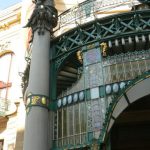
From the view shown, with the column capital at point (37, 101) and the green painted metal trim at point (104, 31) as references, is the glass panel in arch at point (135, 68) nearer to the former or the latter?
the green painted metal trim at point (104, 31)

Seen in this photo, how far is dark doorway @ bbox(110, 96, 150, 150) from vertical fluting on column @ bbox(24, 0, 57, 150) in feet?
13.3

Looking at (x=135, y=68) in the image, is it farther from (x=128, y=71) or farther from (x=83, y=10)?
(x=83, y=10)

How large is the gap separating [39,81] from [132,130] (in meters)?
5.18

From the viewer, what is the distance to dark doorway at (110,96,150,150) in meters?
15.5

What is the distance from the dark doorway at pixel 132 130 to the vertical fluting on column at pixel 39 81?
4048 millimetres

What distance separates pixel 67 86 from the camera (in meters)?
15.2

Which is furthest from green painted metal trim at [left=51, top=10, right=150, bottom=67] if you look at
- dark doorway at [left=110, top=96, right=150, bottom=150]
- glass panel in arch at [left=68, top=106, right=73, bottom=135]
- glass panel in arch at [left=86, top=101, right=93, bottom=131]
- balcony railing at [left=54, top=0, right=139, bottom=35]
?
dark doorway at [left=110, top=96, right=150, bottom=150]

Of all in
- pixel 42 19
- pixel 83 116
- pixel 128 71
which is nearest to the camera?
pixel 83 116

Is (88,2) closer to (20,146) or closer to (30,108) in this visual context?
(30,108)

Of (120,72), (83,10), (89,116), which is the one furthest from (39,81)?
(83,10)

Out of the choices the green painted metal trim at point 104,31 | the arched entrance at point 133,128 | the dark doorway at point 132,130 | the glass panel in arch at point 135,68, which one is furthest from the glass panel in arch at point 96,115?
the dark doorway at point 132,130

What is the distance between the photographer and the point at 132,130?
1573cm

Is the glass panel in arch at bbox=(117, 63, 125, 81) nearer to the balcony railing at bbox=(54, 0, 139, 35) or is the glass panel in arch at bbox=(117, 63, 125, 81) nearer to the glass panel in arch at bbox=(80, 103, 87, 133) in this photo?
the glass panel in arch at bbox=(80, 103, 87, 133)

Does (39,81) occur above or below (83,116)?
above
